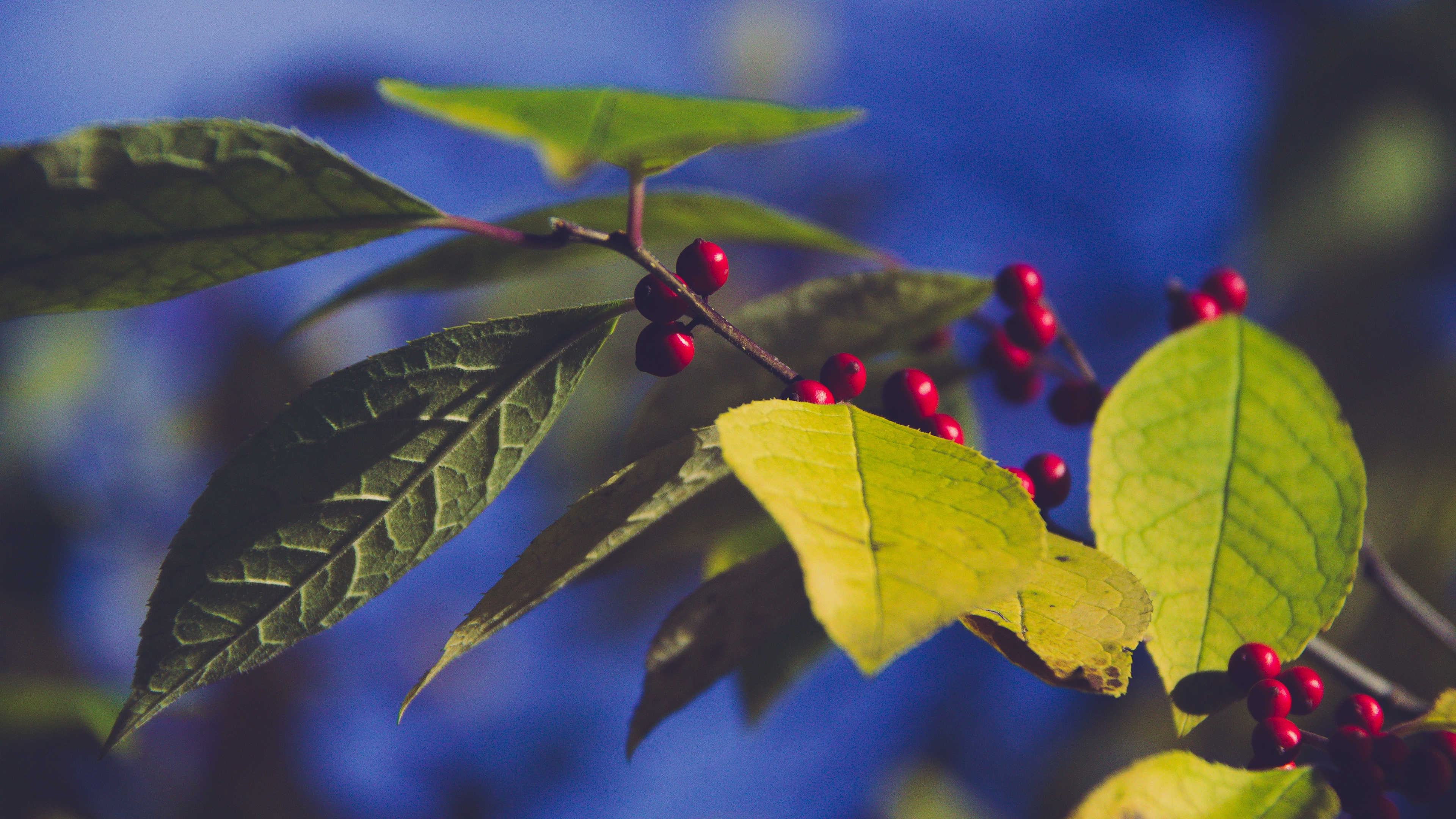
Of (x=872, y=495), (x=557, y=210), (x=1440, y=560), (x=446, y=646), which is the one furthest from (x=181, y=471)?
(x=1440, y=560)

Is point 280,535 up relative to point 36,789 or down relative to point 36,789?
up

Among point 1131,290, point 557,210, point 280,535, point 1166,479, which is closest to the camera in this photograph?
point 280,535

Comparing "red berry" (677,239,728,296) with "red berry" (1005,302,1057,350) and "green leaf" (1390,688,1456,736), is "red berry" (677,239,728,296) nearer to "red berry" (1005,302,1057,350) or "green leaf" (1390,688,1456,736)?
"red berry" (1005,302,1057,350)

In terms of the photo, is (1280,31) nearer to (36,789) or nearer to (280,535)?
→ (280,535)

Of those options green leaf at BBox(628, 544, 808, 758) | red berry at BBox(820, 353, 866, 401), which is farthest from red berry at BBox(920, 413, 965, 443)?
green leaf at BBox(628, 544, 808, 758)

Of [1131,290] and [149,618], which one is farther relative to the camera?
[1131,290]

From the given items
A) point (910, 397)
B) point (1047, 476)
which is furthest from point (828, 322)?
point (1047, 476)

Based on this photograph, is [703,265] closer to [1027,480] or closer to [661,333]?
[661,333]
